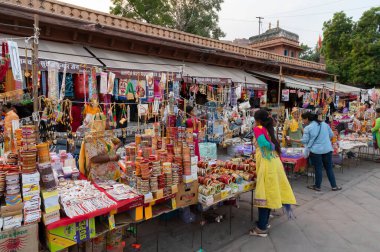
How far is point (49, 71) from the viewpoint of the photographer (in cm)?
482

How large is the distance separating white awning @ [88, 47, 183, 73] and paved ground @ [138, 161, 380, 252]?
13.3ft

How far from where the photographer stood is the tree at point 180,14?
59.1 ft

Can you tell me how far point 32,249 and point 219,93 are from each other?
690 cm

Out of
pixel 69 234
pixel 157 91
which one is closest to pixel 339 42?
pixel 157 91

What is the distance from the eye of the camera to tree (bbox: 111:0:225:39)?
1800 centimetres

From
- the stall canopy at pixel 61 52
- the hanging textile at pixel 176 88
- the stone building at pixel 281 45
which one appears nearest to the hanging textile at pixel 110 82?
the stall canopy at pixel 61 52

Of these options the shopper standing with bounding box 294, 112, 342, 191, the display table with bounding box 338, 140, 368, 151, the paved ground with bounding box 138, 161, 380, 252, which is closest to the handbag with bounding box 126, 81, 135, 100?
the paved ground with bounding box 138, 161, 380, 252

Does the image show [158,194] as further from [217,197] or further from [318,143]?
[318,143]

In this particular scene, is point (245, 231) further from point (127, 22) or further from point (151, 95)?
point (127, 22)

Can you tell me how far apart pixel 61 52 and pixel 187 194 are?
182 inches

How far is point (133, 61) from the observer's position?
24.2 ft

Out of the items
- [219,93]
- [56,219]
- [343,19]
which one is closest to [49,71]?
[56,219]

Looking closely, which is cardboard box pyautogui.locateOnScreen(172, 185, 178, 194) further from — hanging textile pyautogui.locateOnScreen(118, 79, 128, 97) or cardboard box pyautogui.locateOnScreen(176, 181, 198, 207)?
hanging textile pyautogui.locateOnScreen(118, 79, 128, 97)

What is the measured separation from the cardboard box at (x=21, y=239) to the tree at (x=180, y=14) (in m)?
17.8
